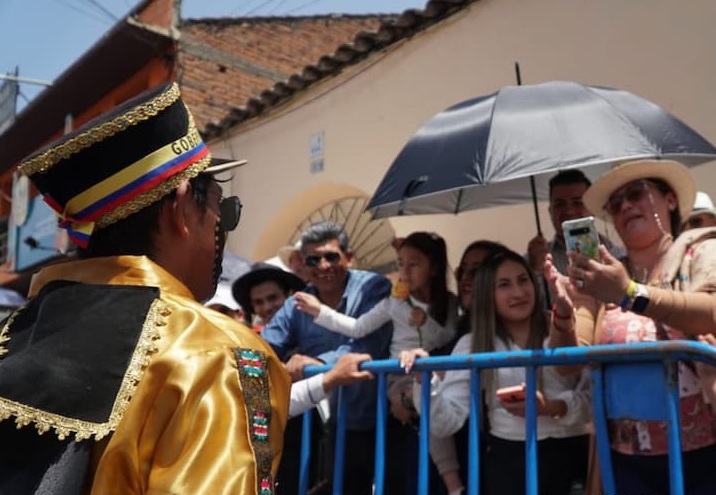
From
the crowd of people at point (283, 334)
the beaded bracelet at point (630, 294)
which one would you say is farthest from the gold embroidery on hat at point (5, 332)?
the beaded bracelet at point (630, 294)

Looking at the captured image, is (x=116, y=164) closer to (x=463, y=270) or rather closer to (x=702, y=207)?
(x=463, y=270)

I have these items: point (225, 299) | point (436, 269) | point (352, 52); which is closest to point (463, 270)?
point (436, 269)

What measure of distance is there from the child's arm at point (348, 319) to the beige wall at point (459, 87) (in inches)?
76.0

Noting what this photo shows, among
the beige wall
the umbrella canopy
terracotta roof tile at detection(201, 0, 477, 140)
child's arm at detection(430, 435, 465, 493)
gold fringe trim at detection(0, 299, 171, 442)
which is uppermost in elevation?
terracotta roof tile at detection(201, 0, 477, 140)

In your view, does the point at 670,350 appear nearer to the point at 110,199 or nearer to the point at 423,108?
the point at 110,199

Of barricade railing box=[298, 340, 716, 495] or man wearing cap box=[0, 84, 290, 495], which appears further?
barricade railing box=[298, 340, 716, 495]

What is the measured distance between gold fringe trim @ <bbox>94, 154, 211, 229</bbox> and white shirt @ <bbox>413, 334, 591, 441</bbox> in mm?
1587

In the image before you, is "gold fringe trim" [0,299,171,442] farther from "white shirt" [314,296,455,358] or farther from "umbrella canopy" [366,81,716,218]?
"white shirt" [314,296,455,358]

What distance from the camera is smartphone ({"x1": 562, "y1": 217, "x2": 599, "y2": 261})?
226 centimetres

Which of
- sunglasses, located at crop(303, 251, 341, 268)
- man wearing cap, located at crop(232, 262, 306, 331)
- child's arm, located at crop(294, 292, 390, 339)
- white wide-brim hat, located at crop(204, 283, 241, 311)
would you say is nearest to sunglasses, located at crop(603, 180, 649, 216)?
child's arm, located at crop(294, 292, 390, 339)

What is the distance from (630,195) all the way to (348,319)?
1.42 metres

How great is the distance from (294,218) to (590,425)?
227 inches

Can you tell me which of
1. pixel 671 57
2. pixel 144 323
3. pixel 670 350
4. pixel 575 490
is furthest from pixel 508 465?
pixel 671 57

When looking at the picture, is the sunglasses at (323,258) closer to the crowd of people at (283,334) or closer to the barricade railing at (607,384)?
the crowd of people at (283,334)
